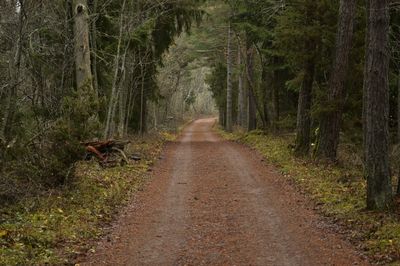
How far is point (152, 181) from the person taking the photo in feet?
47.4

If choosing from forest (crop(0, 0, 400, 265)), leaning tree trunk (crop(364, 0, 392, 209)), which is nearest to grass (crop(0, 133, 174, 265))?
forest (crop(0, 0, 400, 265))

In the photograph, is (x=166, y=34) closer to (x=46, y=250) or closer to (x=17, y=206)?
(x=17, y=206)

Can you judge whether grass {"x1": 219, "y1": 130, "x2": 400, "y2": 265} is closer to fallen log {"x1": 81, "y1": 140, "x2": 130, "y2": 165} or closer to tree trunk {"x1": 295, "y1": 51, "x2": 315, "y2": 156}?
tree trunk {"x1": 295, "y1": 51, "x2": 315, "y2": 156}

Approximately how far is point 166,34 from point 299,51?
11152 mm

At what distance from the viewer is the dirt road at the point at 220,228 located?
7.66 metres

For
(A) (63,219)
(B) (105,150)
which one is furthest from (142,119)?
(A) (63,219)

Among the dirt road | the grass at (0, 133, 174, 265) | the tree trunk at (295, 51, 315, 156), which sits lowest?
the dirt road

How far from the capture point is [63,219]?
30.0 feet

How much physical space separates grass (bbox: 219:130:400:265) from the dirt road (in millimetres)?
316

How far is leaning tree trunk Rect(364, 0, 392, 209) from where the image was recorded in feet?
31.7

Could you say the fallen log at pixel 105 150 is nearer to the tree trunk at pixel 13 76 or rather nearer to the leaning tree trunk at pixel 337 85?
the tree trunk at pixel 13 76

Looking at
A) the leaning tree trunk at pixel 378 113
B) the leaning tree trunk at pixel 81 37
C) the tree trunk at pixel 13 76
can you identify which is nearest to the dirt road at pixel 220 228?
the leaning tree trunk at pixel 378 113

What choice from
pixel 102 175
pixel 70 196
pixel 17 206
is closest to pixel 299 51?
pixel 102 175

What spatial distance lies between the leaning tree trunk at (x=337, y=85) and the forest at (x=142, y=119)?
0.03 m
